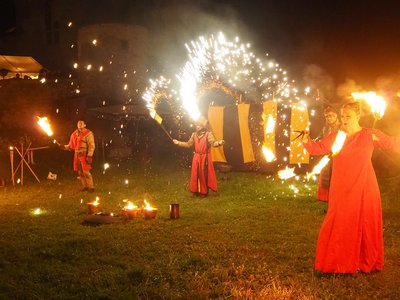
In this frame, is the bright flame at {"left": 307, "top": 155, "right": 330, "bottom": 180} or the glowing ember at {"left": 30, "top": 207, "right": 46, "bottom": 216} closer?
the bright flame at {"left": 307, "top": 155, "right": 330, "bottom": 180}

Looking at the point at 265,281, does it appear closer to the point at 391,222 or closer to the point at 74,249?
the point at 74,249

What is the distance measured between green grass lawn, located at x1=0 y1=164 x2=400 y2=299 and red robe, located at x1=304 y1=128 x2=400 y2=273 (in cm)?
25

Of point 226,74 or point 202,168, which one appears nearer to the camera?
point 202,168

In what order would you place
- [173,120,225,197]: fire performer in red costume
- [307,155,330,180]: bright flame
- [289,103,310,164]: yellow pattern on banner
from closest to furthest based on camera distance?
[307,155,330,180]: bright flame < [173,120,225,197]: fire performer in red costume < [289,103,310,164]: yellow pattern on banner

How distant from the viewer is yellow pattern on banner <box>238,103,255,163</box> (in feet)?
46.8

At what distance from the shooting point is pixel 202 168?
11016 mm

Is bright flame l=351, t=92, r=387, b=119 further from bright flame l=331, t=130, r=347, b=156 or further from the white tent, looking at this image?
the white tent

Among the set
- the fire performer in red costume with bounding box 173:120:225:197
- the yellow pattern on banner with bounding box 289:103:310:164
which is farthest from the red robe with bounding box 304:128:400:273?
the yellow pattern on banner with bounding box 289:103:310:164

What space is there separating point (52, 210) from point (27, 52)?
27.3m

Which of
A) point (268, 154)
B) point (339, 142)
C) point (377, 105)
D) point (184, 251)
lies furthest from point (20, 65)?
point (339, 142)

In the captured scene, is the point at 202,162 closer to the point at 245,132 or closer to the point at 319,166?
the point at 245,132

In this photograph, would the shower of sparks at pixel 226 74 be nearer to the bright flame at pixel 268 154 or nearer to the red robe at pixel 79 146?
the red robe at pixel 79 146

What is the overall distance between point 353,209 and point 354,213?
0.16ft

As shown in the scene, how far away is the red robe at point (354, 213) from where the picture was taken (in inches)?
206
